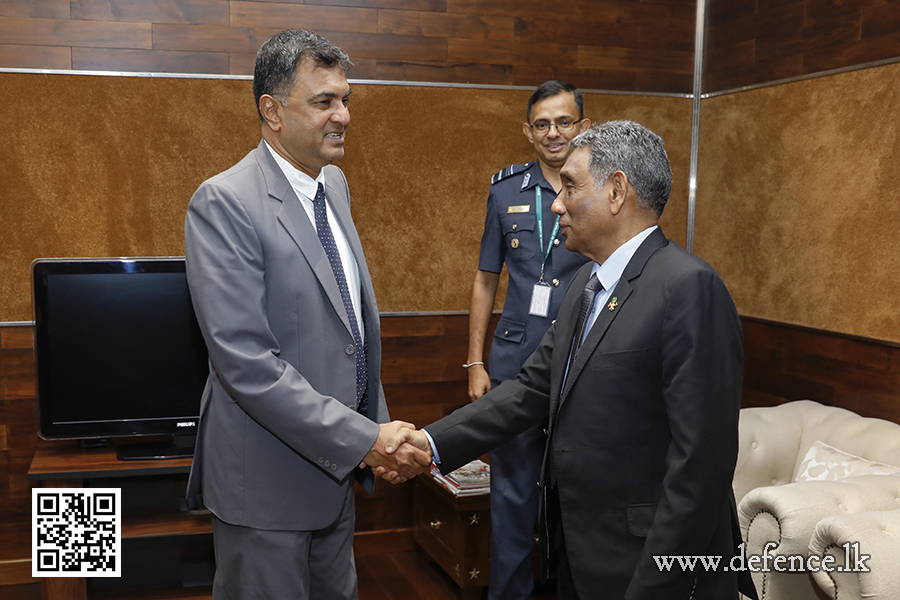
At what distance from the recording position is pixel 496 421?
2139 millimetres

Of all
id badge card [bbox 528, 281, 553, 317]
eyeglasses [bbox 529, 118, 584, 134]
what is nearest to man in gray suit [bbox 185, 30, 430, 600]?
id badge card [bbox 528, 281, 553, 317]

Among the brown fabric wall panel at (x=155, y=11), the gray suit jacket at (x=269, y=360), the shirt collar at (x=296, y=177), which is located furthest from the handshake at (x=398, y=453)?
the brown fabric wall panel at (x=155, y=11)

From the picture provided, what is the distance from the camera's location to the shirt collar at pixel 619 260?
5.85 feet

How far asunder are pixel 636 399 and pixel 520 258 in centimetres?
136

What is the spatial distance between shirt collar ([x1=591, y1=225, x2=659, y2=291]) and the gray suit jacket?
630mm

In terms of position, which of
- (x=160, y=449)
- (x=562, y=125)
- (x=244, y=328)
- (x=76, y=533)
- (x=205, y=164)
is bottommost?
(x=76, y=533)

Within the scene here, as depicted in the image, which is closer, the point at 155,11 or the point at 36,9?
the point at 36,9

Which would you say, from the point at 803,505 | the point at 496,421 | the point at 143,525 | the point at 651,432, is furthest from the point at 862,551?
the point at 143,525

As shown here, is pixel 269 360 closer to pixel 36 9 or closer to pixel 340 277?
pixel 340 277

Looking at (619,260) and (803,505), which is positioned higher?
(619,260)

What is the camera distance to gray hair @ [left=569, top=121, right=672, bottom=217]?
175 cm

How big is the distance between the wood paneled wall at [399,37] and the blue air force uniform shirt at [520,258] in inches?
36.1

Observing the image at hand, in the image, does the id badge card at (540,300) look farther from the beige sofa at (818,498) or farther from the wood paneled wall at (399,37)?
the wood paneled wall at (399,37)

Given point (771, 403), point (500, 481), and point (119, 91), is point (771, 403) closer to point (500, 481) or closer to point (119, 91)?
point (500, 481)
